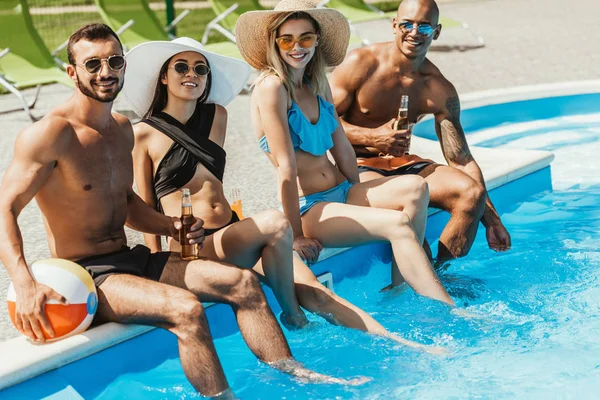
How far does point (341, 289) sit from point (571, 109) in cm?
557

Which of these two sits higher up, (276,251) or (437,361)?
(276,251)

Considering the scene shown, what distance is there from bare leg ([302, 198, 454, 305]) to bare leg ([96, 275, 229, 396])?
1.26m

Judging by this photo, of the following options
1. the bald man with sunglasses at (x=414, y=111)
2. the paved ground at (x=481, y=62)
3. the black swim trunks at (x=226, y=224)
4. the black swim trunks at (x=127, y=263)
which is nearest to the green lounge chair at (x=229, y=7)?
the paved ground at (x=481, y=62)

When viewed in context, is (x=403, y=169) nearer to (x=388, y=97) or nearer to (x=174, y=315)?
(x=388, y=97)

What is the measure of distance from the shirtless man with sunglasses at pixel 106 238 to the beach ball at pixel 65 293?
1.6 inches

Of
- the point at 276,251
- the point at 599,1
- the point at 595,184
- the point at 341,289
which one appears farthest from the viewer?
the point at 599,1

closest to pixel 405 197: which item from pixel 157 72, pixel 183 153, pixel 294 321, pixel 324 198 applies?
pixel 324 198

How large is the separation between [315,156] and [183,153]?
2.95 feet

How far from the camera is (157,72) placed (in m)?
4.71

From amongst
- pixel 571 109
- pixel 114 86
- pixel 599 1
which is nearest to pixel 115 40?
pixel 114 86

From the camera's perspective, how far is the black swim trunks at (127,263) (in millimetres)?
4043

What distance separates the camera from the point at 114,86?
13.1ft

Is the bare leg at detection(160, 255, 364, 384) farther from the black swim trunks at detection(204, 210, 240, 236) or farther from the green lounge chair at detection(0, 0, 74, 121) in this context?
the green lounge chair at detection(0, 0, 74, 121)

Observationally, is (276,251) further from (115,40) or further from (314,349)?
(115,40)
